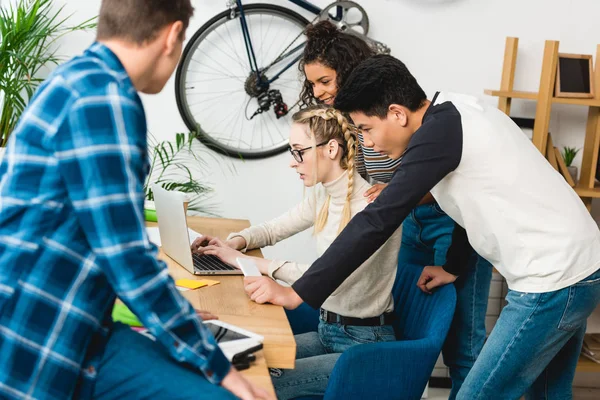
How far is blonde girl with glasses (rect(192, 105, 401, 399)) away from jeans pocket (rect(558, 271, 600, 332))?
431mm

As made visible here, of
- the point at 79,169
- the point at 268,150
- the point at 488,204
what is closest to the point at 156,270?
the point at 79,169

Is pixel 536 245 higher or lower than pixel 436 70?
lower

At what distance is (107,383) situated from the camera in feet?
3.55

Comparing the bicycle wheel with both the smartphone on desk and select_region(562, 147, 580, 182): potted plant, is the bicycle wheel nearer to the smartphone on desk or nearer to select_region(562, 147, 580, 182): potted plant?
select_region(562, 147, 580, 182): potted plant

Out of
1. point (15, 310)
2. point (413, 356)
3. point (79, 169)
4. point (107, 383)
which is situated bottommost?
point (413, 356)

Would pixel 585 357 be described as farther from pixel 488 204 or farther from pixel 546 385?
pixel 488 204

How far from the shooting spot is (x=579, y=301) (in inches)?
69.2

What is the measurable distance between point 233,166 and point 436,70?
Answer: 1071 mm

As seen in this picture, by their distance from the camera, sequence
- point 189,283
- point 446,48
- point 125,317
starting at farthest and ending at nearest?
1. point 446,48
2. point 189,283
3. point 125,317

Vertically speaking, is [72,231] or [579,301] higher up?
[72,231]

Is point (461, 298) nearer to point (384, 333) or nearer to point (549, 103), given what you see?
point (384, 333)

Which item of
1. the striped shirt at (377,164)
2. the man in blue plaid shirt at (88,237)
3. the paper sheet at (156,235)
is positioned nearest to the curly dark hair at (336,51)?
the striped shirt at (377,164)

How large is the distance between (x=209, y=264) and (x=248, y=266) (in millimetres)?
122

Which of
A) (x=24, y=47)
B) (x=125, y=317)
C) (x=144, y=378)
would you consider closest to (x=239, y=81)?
(x=24, y=47)
